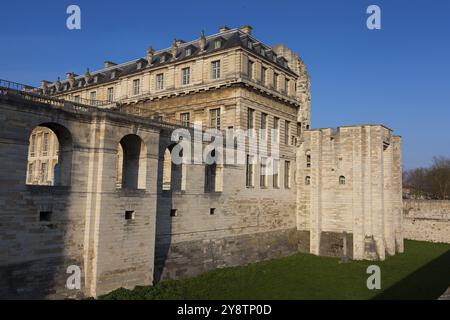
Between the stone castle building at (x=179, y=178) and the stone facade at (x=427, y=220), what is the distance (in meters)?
7.79

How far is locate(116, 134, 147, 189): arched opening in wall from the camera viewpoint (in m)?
20.6

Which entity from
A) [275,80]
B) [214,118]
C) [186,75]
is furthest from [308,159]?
[186,75]

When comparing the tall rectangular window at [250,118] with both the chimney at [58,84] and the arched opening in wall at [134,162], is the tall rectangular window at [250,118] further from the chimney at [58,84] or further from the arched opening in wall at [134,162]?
the chimney at [58,84]

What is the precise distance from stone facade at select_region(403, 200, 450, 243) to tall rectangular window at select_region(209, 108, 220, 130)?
2529cm

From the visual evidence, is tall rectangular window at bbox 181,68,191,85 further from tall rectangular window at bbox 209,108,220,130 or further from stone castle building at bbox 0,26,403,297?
tall rectangular window at bbox 209,108,220,130

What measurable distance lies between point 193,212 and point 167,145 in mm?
4678

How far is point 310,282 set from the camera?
22.8 m

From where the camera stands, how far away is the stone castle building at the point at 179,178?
1644 cm

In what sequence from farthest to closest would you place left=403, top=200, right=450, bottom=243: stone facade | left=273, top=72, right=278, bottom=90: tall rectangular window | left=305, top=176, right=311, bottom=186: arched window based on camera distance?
1. left=403, top=200, right=450, bottom=243: stone facade
2. left=305, top=176, right=311, bottom=186: arched window
3. left=273, top=72, right=278, bottom=90: tall rectangular window

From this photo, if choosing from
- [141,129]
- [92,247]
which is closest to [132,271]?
[92,247]

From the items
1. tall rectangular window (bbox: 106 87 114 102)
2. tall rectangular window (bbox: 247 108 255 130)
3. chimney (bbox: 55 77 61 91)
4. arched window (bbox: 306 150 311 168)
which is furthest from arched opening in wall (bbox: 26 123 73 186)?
arched window (bbox: 306 150 311 168)

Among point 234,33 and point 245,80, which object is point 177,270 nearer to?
point 245,80

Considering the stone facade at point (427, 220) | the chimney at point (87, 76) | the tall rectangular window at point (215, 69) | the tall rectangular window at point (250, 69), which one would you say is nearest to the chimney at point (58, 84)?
the chimney at point (87, 76)

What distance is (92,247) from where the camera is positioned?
59.1ft
